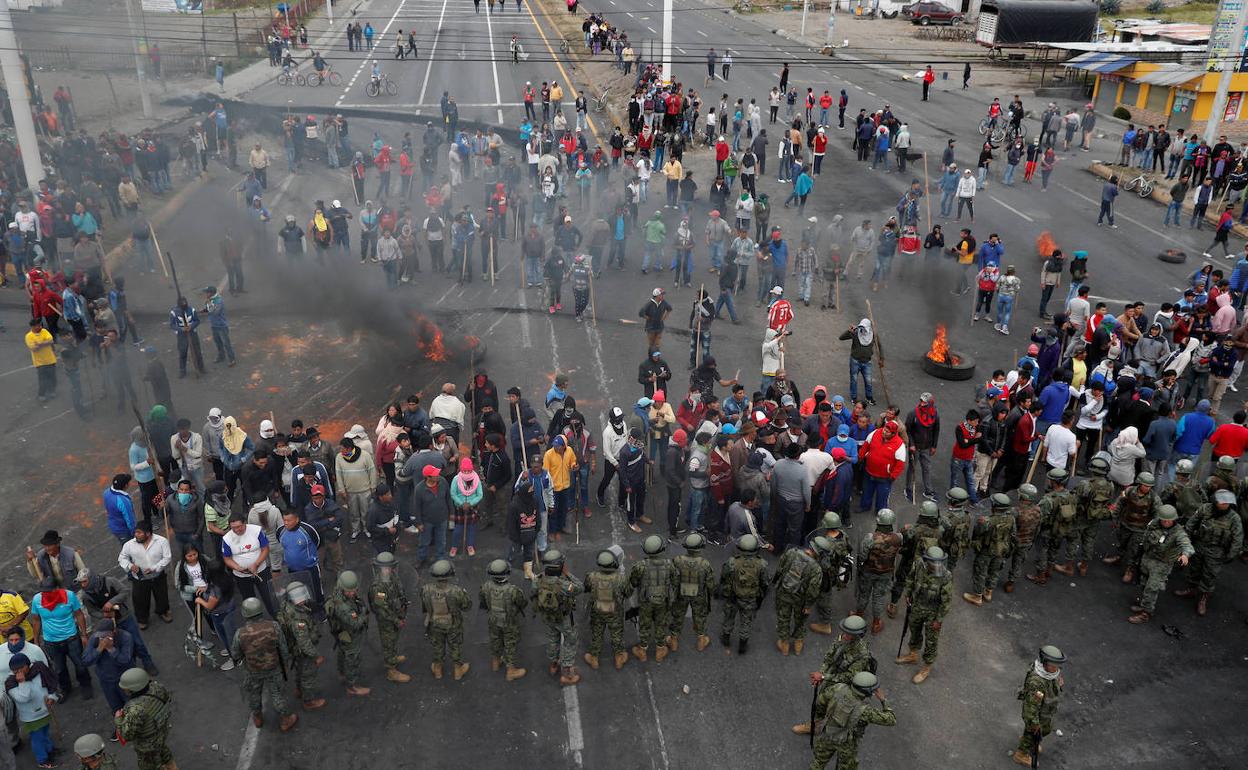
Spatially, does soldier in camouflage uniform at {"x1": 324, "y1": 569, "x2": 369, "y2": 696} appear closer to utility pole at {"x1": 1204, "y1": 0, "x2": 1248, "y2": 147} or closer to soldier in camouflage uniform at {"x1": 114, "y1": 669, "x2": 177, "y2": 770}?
soldier in camouflage uniform at {"x1": 114, "y1": 669, "x2": 177, "y2": 770}

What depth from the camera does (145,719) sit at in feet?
26.6

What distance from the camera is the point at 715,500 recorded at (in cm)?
1250

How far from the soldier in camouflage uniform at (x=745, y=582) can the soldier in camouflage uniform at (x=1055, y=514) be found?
3693 millimetres

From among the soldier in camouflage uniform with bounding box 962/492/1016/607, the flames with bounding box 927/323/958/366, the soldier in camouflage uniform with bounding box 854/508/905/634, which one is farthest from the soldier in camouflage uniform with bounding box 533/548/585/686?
the flames with bounding box 927/323/958/366

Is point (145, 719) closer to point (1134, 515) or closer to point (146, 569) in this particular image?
point (146, 569)

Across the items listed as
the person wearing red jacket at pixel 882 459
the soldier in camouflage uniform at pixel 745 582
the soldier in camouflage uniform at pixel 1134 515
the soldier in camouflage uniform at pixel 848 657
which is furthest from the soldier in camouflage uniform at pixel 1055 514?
the soldier in camouflage uniform at pixel 848 657

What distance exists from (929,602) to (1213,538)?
382 centimetres

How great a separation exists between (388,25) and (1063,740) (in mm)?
63998

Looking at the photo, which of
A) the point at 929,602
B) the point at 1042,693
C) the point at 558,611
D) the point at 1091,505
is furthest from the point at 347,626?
the point at 1091,505

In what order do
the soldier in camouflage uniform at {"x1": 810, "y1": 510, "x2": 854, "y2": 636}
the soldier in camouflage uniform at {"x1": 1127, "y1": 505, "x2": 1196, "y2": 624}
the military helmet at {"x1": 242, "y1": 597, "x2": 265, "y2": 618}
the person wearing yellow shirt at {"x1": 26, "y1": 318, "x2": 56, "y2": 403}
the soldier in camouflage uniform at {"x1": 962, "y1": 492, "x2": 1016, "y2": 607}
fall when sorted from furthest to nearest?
the person wearing yellow shirt at {"x1": 26, "y1": 318, "x2": 56, "y2": 403} → the soldier in camouflage uniform at {"x1": 962, "y1": 492, "x2": 1016, "y2": 607} → the soldier in camouflage uniform at {"x1": 1127, "y1": 505, "x2": 1196, "y2": 624} → the soldier in camouflage uniform at {"x1": 810, "y1": 510, "x2": 854, "y2": 636} → the military helmet at {"x1": 242, "y1": 597, "x2": 265, "y2": 618}

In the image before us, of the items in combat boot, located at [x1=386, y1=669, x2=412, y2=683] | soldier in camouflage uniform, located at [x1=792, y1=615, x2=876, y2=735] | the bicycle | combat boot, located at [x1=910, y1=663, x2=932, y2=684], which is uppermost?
the bicycle

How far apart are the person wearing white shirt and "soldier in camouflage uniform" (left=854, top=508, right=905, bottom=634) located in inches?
304

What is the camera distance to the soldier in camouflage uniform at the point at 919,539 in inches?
409

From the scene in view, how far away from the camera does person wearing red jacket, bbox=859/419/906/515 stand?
12484 millimetres
